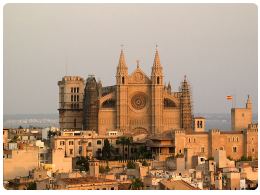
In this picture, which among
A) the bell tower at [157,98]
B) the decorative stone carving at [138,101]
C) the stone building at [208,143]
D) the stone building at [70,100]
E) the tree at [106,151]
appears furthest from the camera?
the stone building at [70,100]

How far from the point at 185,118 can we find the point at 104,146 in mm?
5415

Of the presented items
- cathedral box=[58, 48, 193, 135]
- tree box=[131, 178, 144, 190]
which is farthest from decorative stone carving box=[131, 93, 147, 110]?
tree box=[131, 178, 144, 190]

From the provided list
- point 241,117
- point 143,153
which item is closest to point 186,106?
point 241,117

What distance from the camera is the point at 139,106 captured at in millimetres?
48000

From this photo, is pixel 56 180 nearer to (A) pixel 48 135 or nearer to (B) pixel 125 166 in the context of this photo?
(B) pixel 125 166

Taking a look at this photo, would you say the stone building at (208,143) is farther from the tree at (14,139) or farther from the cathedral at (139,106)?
the tree at (14,139)

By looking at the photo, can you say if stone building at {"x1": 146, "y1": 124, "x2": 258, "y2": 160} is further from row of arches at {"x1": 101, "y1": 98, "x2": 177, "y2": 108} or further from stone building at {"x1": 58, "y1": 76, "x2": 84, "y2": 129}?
stone building at {"x1": 58, "y1": 76, "x2": 84, "y2": 129}

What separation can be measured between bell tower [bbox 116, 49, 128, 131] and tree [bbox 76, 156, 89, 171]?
572 centimetres

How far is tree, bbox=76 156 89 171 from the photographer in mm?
39469

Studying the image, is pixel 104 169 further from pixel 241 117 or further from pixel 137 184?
pixel 241 117

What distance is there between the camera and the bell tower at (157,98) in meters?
47.7

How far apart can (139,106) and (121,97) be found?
1.04 metres

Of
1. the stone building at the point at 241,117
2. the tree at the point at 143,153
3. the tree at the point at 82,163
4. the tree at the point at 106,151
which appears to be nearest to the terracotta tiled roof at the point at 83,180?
the tree at the point at 82,163

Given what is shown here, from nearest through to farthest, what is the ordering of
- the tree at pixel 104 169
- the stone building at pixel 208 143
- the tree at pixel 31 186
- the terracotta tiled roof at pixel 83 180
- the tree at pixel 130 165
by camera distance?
the terracotta tiled roof at pixel 83 180 < the tree at pixel 31 186 < the tree at pixel 104 169 < the tree at pixel 130 165 < the stone building at pixel 208 143
